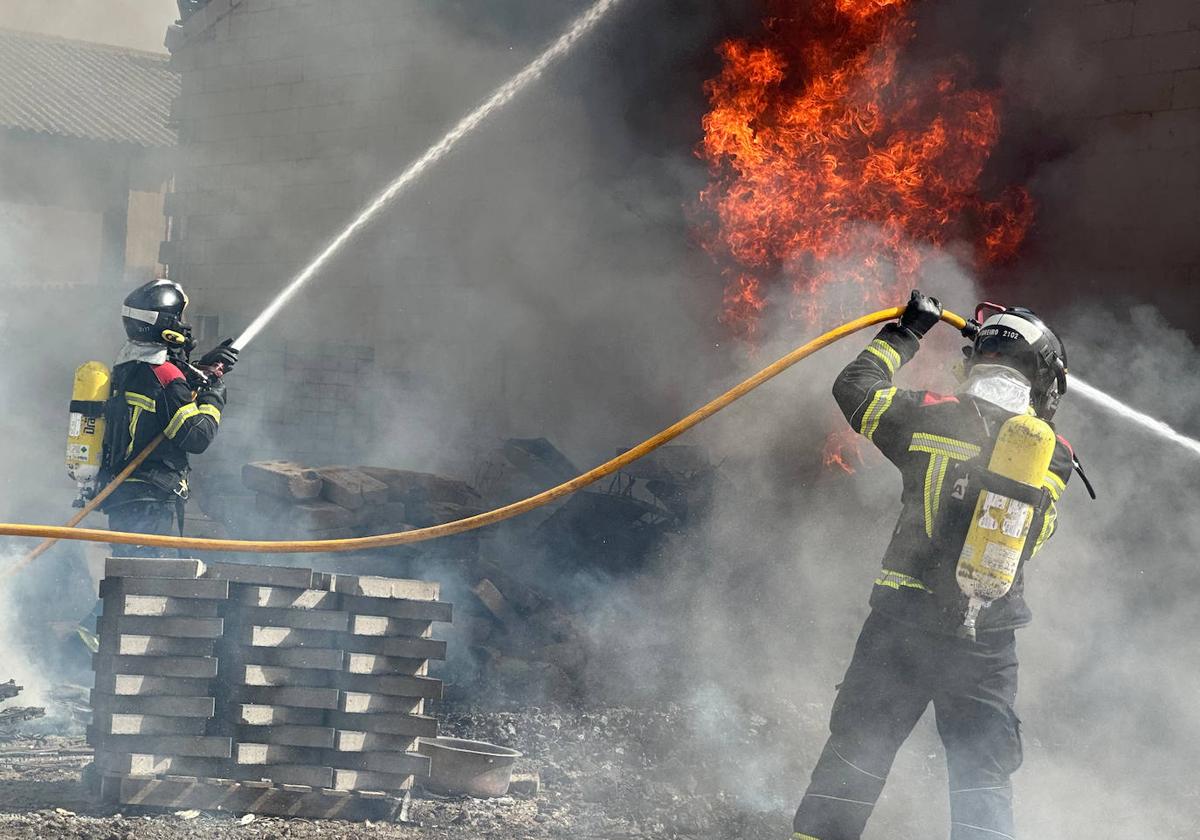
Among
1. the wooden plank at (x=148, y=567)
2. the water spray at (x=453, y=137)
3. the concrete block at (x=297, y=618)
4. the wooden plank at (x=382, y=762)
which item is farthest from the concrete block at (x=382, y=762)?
the water spray at (x=453, y=137)

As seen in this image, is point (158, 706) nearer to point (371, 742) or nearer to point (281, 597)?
point (281, 597)

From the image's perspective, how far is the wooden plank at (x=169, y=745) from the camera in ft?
16.6

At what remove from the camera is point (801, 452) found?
9055 mm

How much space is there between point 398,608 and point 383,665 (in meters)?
0.25

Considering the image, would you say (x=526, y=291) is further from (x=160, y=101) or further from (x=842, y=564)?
(x=160, y=101)

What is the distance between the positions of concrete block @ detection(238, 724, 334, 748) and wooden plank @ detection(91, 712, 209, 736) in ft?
0.64

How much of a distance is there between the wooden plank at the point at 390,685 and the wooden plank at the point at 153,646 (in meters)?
0.57

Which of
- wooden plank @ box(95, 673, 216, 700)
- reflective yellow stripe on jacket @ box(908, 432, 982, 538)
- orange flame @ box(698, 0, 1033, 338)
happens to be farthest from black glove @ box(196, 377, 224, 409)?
orange flame @ box(698, 0, 1033, 338)

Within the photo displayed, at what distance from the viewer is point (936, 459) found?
13.8 feet

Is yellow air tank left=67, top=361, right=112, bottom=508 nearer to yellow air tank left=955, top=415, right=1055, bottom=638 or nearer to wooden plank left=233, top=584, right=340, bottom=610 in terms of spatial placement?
wooden plank left=233, top=584, right=340, bottom=610

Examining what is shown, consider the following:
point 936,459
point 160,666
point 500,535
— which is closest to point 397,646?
point 160,666

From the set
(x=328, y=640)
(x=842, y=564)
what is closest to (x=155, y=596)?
(x=328, y=640)

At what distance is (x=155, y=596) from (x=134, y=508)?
160cm

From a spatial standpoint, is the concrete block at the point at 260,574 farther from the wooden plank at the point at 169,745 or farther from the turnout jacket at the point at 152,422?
the turnout jacket at the point at 152,422
